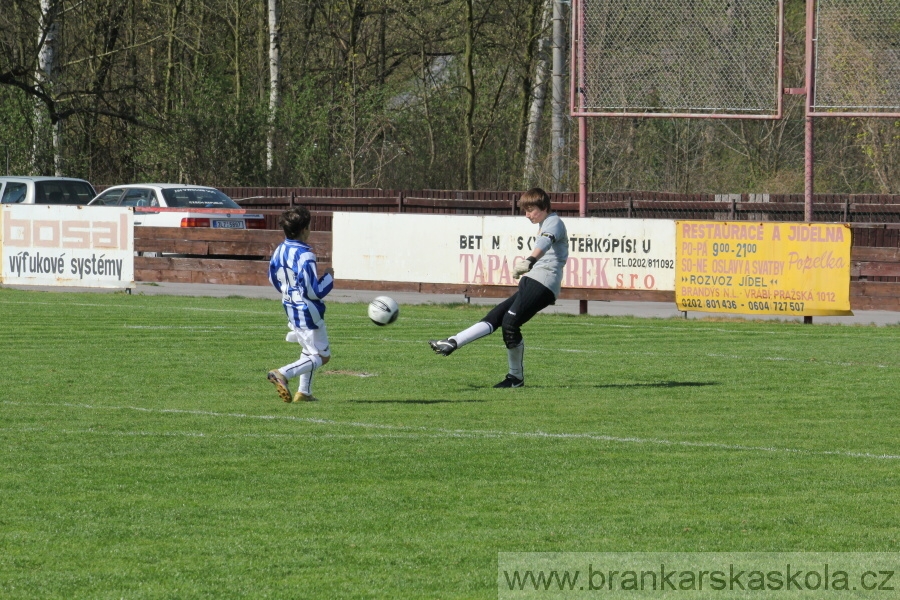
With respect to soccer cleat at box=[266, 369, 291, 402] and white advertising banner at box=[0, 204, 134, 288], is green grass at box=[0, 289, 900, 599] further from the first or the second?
white advertising banner at box=[0, 204, 134, 288]

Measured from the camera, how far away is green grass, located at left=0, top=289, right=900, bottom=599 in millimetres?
6359

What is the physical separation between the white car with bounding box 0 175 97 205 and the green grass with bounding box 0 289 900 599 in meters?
16.1

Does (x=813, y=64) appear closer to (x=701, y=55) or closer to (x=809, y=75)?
(x=809, y=75)

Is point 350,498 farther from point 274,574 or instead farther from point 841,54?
point 841,54

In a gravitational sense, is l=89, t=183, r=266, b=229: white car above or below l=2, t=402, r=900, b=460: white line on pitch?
above

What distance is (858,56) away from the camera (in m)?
21.4

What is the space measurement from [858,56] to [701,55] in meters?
2.26

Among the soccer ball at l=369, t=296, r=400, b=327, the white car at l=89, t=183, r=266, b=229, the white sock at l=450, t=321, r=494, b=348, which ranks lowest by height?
the white sock at l=450, t=321, r=494, b=348

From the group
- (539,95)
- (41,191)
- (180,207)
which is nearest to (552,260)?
(180,207)

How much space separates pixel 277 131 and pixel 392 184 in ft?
16.8

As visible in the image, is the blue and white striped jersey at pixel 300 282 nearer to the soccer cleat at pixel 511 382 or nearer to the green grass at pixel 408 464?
the green grass at pixel 408 464

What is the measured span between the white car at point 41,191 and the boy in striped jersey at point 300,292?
69.6 ft

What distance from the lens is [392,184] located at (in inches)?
1885

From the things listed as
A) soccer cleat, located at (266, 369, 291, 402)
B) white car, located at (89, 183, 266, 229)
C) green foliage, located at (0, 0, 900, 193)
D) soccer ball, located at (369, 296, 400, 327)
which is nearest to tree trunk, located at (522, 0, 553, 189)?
green foliage, located at (0, 0, 900, 193)
